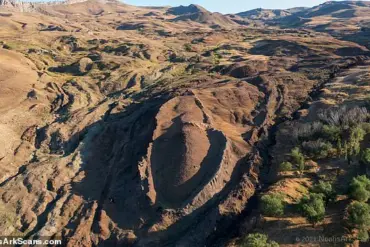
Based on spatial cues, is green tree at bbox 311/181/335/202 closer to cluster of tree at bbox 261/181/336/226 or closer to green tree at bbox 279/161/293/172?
cluster of tree at bbox 261/181/336/226

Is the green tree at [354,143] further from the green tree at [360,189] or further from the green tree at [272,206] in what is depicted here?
the green tree at [272,206]

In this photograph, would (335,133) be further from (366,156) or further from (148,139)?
(148,139)

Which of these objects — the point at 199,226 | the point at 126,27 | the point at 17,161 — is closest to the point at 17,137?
the point at 17,161

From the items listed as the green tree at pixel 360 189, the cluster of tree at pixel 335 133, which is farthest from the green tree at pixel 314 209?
the cluster of tree at pixel 335 133

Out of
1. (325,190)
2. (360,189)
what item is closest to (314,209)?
(325,190)

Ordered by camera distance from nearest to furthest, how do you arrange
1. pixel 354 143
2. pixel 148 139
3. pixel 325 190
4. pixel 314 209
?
pixel 314 209 → pixel 325 190 → pixel 354 143 → pixel 148 139

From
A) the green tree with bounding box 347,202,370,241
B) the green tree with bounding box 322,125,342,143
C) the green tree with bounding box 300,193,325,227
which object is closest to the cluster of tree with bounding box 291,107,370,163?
the green tree with bounding box 322,125,342,143

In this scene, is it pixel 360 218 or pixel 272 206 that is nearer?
pixel 360 218
